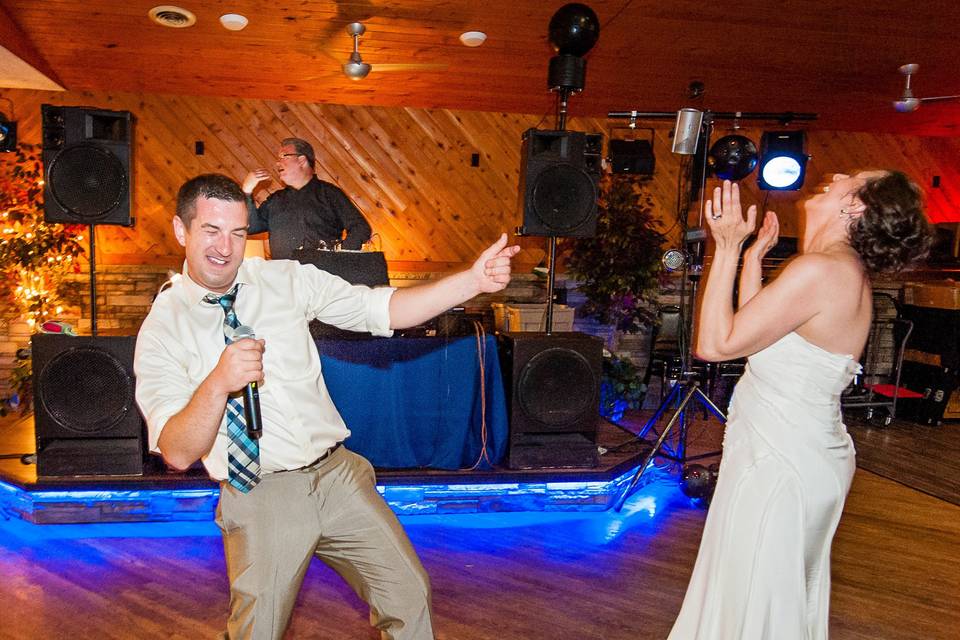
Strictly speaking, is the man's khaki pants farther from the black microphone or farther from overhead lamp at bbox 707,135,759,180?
overhead lamp at bbox 707,135,759,180

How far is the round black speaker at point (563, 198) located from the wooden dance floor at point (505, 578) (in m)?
1.62

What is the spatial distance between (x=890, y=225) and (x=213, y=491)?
3160 mm

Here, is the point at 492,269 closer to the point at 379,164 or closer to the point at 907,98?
the point at 907,98

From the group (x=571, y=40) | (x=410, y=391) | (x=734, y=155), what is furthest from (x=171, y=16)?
(x=734, y=155)

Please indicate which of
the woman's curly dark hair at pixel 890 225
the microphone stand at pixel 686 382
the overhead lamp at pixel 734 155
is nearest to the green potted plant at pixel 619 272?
the microphone stand at pixel 686 382

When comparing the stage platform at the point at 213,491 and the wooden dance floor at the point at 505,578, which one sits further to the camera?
the stage platform at the point at 213,491

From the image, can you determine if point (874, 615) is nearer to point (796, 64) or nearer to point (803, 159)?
point (803, 159)

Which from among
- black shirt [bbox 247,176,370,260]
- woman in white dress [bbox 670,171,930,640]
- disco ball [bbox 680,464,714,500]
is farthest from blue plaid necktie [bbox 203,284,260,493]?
black shirt [bbox 247,176,370,260]

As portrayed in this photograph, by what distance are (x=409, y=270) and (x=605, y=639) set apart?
436 cm

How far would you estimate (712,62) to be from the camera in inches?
204

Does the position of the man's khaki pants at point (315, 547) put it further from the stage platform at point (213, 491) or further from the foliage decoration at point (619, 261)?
the foliage decoration at point (619, 261)

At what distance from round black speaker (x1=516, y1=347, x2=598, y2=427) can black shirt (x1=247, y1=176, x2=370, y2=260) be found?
188 cm

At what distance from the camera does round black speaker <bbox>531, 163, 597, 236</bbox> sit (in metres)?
3.57

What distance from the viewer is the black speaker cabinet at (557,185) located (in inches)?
140
